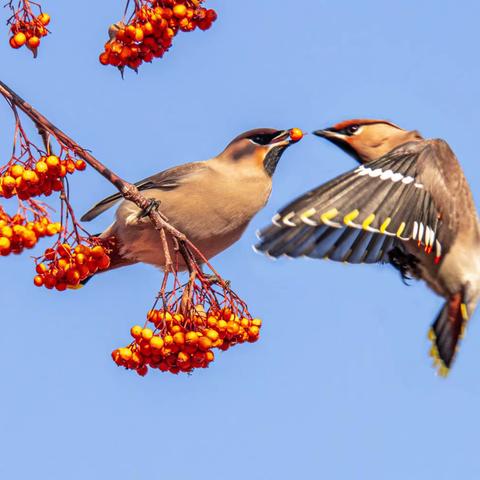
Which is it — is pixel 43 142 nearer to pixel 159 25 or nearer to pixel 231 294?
pixel 159 25

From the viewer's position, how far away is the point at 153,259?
197 inches

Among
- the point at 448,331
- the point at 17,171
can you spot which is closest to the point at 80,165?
the point at 17,171

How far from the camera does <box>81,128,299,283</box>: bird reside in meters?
4.93

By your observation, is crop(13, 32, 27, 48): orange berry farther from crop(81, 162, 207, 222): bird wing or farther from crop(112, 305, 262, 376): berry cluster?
crop(81, 162, 207, 222): bird wing

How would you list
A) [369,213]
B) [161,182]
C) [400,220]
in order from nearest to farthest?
[369,213] → [400,220] → [161,182]

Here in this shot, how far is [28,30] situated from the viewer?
149 inches

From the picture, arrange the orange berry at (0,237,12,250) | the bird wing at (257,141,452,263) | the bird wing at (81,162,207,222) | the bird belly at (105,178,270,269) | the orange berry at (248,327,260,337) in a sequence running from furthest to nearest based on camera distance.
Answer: the bird wing at (81,162,207,222), the bird belly at (105,178,270,269), the bird wing at (257,141,452,263), the orange berry at (248,327,260,337), the orange berry at (0,237,12,250)

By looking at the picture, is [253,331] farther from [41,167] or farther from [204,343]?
[41,167]

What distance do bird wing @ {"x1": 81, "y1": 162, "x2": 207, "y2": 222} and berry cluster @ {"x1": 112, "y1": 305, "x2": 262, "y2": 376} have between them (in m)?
1.48

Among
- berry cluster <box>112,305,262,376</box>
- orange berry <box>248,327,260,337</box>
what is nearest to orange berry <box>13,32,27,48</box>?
berry cluster <box>112,305,262,376</box>

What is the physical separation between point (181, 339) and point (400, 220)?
5.16 feet

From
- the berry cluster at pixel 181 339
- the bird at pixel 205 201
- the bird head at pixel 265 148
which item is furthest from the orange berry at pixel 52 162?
the bird head at pixel 265 148

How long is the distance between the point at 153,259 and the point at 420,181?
1399mm

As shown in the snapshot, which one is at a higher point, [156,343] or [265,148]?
[265,148]
